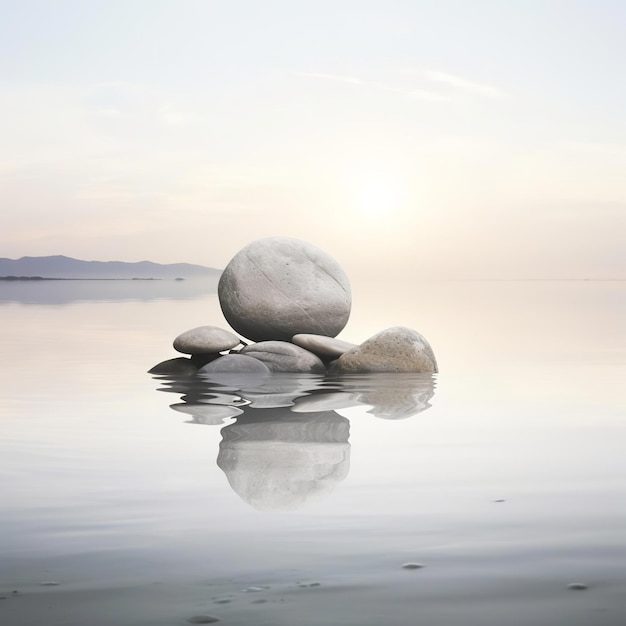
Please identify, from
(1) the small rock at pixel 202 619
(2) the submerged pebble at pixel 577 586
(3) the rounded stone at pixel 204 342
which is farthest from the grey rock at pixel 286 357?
(1) the small rock at pixel 202 619

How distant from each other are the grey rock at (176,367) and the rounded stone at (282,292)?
1763 mm

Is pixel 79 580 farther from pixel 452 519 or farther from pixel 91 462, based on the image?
pixel 91 462

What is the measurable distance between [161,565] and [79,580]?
40 cm

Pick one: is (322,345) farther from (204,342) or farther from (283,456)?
(283,456)

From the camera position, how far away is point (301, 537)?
16.5ft

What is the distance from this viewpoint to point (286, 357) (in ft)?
50.2

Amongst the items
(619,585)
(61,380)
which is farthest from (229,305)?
(619,585)

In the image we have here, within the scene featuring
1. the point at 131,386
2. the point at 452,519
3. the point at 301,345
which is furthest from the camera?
the point at 301,345

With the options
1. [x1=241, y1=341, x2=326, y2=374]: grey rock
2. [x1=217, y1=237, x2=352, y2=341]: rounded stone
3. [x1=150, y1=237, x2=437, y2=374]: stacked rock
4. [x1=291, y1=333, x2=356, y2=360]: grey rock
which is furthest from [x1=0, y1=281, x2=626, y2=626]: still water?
[x1=217, y1=237, x2=352, y2=341]: rounded stone

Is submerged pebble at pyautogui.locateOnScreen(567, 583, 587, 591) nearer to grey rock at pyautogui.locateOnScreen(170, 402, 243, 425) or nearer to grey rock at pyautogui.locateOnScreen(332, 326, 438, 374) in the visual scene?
grey rock at pyautogui.locateOnScreen(170, 402, 243, 425)

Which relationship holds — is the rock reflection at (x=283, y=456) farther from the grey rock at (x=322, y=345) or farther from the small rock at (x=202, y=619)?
the grey rock at (x=322, y=345)

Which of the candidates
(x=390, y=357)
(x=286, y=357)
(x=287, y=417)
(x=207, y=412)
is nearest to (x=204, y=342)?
(x=286, y=357)

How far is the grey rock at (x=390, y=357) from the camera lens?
14797mm

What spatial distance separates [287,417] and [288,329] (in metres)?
6.94
